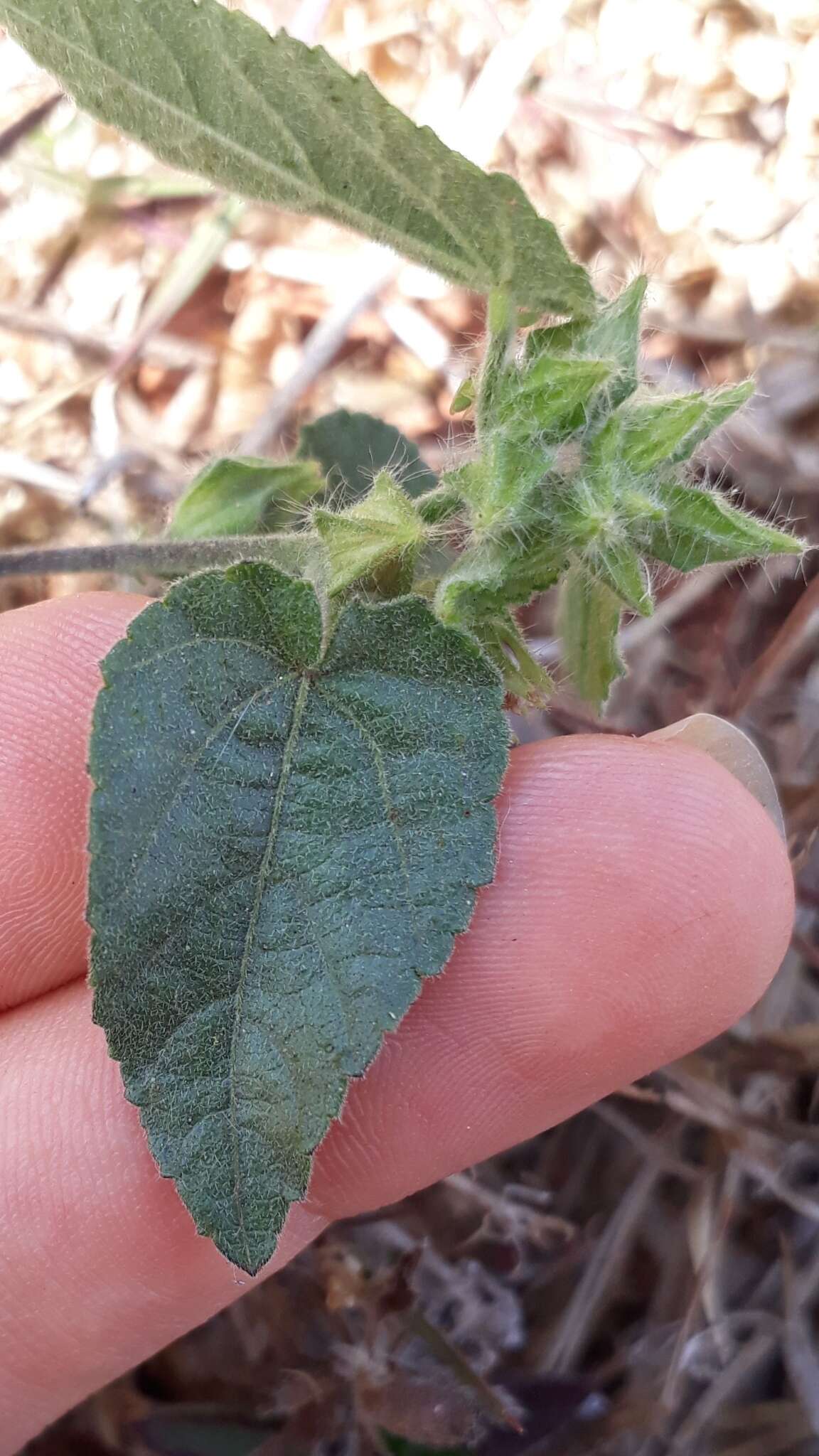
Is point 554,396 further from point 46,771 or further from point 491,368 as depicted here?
point 46,771

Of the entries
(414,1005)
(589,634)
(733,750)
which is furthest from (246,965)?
(733,750)

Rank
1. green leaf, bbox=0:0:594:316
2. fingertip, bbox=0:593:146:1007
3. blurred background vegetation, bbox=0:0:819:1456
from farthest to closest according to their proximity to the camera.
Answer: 1. blurred background vegetation, bbox=0:0:819:1456
2. fingertip, bbox=0:593:146:1007
3. green leaf, bbox=0:0:594:316

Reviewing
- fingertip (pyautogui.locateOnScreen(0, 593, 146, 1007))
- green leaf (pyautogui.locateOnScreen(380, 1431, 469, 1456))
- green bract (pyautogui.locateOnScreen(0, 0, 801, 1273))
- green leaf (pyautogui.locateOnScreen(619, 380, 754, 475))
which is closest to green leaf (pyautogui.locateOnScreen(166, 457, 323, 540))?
fingertip (pyautogui.locateOnScreen(0, 593, 146, 1007))

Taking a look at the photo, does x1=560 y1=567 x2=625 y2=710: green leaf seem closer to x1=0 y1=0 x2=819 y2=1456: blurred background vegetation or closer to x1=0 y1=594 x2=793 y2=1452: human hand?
x1=0 y1=594 x2=793 y2=1452: human hand

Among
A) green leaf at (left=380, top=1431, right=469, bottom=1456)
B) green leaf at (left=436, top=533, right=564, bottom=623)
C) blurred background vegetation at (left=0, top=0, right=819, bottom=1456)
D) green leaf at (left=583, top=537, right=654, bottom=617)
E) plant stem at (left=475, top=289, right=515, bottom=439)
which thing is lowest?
green leaf at (left=380, top=1431, right=469, bottom=1456)

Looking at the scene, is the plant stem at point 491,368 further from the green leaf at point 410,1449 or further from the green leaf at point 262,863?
the green leaf at point 410,1449

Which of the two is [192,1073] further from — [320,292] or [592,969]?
[320,292]

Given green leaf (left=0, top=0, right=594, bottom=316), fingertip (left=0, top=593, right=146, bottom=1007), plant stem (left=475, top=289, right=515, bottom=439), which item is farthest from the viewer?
fingertip (left=0, top=593, right=146, bottom=1007)

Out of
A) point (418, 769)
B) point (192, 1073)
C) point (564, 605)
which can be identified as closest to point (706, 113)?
point (564, 605)
